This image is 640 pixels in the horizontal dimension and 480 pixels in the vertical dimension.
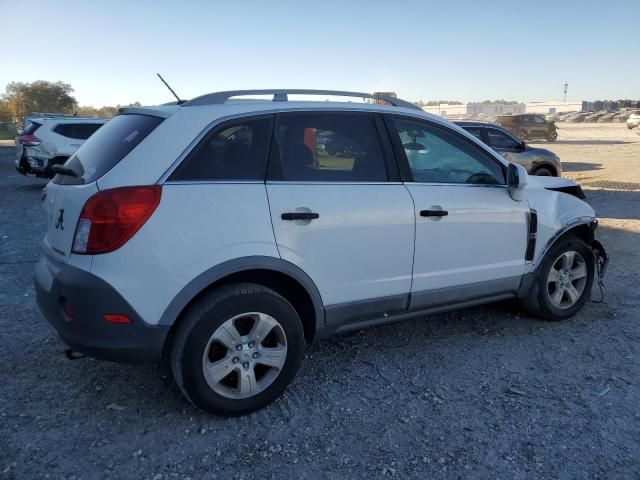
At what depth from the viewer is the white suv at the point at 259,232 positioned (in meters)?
2.67

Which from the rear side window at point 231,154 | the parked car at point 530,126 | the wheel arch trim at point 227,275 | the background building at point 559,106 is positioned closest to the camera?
the wheel arch trim at point 227,275

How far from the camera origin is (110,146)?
2979 millimetres

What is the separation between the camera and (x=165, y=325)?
8.94 feet

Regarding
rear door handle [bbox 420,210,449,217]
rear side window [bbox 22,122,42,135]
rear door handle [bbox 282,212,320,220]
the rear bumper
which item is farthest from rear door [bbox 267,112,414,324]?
rear side window [bbox 22,122,42,135]

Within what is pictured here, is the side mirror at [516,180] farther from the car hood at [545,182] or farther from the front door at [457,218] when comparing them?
the car hood at [545,182]

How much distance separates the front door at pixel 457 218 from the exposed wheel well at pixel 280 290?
2.49 feet

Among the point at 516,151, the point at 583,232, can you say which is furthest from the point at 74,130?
the point at 583,232

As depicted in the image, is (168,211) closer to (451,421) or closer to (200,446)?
(200,446)

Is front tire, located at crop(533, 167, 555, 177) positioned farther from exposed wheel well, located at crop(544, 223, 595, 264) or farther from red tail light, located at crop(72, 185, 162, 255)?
red tail light, located at crop(72, 185, 162, 255)

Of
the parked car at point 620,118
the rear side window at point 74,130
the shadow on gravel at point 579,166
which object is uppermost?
the parked car at point 620,118

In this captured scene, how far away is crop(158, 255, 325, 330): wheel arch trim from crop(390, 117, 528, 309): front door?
856 mm

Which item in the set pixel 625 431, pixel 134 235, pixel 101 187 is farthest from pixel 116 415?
pixel 625 431

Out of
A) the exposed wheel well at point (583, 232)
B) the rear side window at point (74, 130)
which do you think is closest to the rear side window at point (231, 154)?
the exposed wheel well at point (583, 232)

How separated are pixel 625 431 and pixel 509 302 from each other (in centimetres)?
194
